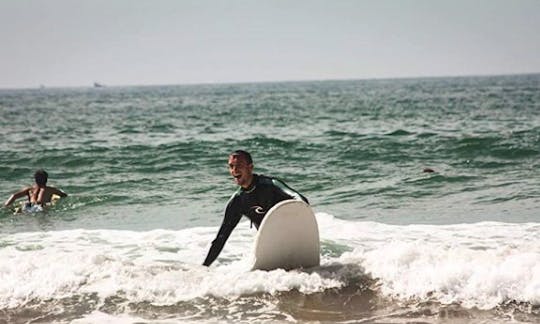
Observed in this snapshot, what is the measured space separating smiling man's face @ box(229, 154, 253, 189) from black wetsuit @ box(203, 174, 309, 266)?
0.27ft

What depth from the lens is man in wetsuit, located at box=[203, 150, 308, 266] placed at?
663 centimetres

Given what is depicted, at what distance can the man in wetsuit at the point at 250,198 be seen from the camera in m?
6.63

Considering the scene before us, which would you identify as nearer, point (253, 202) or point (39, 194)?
point (253, 202)

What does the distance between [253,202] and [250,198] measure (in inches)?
2.1

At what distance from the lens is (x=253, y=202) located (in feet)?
22.2

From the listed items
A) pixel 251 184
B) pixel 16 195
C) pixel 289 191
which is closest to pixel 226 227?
pixel 251 184

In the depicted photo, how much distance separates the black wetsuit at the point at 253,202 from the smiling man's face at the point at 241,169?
0.08 meters

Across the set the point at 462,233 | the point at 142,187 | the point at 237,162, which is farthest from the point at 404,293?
the point at 142,187

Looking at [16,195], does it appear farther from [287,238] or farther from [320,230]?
[287,238]

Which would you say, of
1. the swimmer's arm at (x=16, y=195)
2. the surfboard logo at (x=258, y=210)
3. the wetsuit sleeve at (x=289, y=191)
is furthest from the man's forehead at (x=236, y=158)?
the swimmer's arm at (x=16, y=195)

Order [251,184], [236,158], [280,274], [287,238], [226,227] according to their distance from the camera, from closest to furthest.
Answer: [280,274] < [287,238] < [236,158] < [251,184] < [226,227]

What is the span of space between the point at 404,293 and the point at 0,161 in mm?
17491

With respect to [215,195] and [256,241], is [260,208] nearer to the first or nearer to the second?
[256,241]

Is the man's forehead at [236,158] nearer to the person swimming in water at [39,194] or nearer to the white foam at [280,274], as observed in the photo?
the white foam at [280,274]
